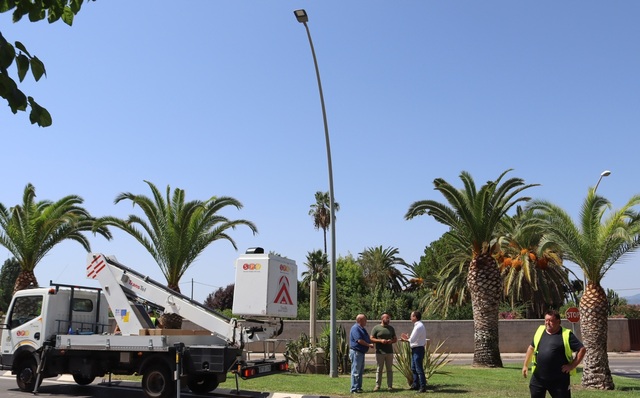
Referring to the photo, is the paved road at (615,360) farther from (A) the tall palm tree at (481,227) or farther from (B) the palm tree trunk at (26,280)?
(B) the palm tree trunk at (26,280)

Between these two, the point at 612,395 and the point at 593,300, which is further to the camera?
the point at 593,300

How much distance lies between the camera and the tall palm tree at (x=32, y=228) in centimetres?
2541

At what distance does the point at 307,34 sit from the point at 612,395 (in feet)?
37.3

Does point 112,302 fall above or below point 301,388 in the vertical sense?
above

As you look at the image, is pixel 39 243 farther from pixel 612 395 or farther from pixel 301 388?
pixel 612 395

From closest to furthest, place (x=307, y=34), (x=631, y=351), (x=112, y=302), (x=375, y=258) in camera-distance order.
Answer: (x=112, y=302), (x=307, y=34), (x=631, y=351), (x=375, y=258)

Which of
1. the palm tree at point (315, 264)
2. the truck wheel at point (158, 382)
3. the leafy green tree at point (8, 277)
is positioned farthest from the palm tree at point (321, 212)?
the truck wheel at point (158, 382)

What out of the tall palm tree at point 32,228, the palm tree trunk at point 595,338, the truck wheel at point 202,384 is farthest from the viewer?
the tall palm tree at point 32,228

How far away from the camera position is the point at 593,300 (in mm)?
15820

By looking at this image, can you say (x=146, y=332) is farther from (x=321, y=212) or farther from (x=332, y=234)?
(x=321, y=212)

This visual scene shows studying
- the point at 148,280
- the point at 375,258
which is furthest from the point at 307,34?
Result: the point at 375,258

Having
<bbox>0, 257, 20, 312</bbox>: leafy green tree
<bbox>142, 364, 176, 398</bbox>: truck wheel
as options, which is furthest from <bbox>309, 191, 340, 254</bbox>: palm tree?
<bbox>142, 364, 176, 398</bbox>: truck wheel

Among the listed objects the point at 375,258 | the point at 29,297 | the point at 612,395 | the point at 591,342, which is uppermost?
the point at 375,258

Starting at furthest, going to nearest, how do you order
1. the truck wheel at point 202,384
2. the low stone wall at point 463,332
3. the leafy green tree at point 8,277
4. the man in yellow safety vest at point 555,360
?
1. the leafy green tree at point 8,277
2. the low stone wall at point 463,332
3. the truck wheel at point 202,384
4. the man in yellow safety vest at point 555,360
